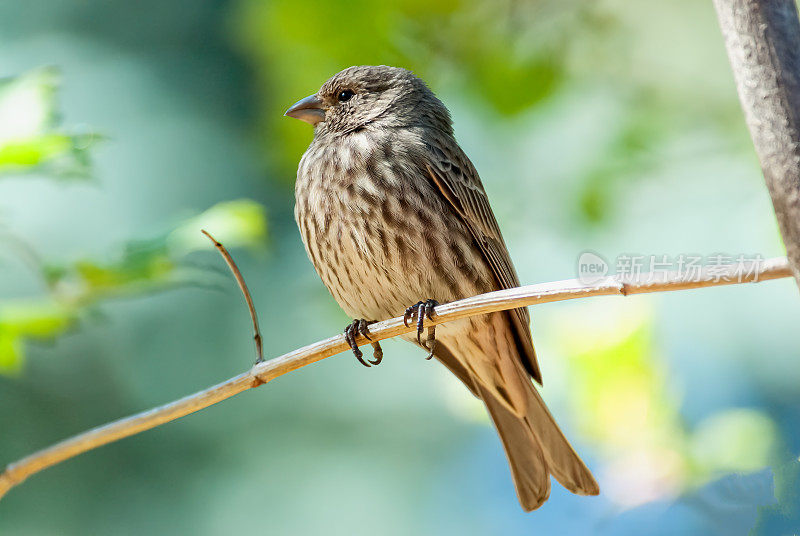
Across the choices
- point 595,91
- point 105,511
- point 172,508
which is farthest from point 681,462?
point 105,511

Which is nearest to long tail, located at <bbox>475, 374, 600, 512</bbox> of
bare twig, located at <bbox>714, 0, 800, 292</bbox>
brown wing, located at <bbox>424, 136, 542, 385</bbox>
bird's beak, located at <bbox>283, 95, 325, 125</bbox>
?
brown wing, located at <bbox>424, 136, 542, 385</bbox>

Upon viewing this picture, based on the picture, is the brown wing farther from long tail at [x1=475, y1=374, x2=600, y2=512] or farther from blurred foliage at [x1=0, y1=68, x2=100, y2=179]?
blurred foliage at [x1=0, y1=68, x2=100, y2=179]

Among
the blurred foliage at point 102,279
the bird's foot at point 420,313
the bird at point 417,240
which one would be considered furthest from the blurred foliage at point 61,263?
the bird's foot at point 420,313

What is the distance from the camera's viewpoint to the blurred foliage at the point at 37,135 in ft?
6.68

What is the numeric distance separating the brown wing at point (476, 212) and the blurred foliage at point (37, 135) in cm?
100

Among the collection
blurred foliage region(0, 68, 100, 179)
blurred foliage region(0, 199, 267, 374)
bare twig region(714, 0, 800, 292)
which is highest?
blurred foliage region(0, 68, 100, 179)

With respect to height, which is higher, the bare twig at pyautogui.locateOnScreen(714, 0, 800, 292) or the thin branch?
the bare twig at pyautogui.locateOnScreen(714, 0, 800, 292)

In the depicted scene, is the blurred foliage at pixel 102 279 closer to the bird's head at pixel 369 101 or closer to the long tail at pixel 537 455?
the bird's head at pixel 369 101

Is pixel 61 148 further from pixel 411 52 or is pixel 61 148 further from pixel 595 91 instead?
pixel 595 91

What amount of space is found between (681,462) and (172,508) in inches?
96.0

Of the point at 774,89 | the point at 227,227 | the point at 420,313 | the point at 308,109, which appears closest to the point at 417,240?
the point at 420,313

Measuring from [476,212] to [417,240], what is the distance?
268mm

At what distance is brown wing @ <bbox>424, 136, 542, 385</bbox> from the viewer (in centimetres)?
259

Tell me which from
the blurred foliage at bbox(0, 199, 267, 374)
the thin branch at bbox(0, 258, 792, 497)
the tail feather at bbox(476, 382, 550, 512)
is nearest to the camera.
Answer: the thin branch at bbox(0, 258, 792, 497)
